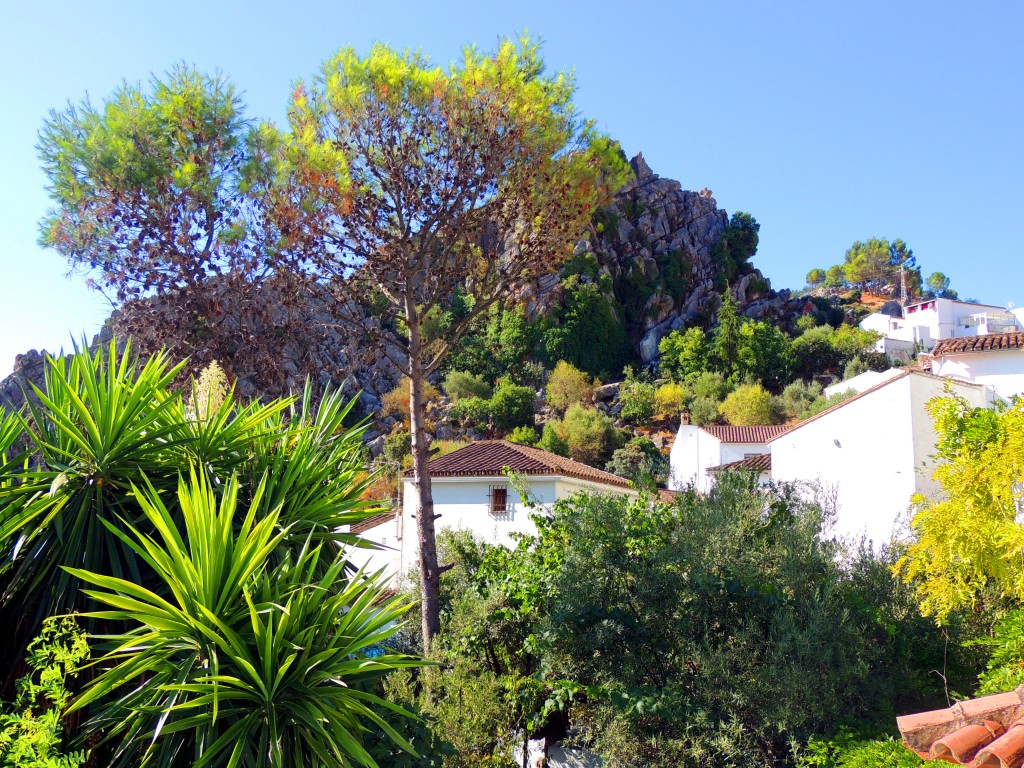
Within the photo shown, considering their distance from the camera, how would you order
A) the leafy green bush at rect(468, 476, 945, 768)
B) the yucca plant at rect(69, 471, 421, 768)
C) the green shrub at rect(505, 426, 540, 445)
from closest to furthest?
the yucca plant at rect(69, 471, 421, 768) → the leafy green bush at rect(468, 476, 945, 768) → the green shrub at rect(505, 426, 540, 445)

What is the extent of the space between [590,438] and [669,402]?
8732 mm

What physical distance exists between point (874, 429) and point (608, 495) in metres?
11.4

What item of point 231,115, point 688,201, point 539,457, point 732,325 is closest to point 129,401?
point 231,115

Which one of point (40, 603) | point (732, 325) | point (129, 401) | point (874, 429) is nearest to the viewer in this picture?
point (40, 603)

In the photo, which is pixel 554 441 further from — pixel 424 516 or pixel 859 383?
pixel 424 516

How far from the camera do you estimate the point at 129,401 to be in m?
5.55

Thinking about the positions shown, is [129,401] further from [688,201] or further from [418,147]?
[688,201]

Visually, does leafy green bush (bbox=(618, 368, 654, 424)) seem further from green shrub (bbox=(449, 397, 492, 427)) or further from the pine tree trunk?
the pine tree trunk

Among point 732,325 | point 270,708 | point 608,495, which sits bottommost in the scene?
point 270,708

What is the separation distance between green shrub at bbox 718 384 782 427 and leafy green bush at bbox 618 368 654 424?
5215 millimetres

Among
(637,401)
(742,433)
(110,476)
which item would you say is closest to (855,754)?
(110,476)

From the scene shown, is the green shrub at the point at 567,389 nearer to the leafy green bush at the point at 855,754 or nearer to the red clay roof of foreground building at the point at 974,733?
the leafy green bush at the point at 855,754

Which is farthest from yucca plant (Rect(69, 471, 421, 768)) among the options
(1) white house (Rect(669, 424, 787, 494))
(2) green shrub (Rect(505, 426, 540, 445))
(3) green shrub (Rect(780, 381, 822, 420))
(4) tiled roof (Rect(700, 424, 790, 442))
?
(3) green shrub (Rect(780, 381, 822, 420))

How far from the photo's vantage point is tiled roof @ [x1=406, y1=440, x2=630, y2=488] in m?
23.8
